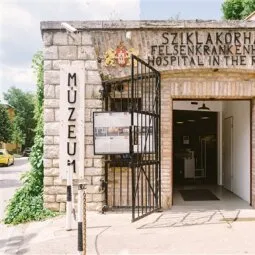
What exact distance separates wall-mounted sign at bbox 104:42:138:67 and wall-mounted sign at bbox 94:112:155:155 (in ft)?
3.90

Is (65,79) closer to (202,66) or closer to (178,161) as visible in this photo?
(202,66)

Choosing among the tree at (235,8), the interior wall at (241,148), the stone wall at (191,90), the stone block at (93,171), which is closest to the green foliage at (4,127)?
the tree at (235,8)

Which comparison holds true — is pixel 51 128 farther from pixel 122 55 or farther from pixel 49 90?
pixel 122 55

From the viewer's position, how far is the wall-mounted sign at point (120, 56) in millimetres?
7832

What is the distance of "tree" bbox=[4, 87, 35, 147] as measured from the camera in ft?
192

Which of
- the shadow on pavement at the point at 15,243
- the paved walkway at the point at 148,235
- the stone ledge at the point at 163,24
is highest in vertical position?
the stone ledge at the point at 163,24

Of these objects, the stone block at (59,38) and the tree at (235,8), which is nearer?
the stone block at (59,38)

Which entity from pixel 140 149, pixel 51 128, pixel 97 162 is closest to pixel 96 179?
pixel 97 162

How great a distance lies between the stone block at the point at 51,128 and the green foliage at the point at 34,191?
0.94 metres

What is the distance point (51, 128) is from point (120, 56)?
2.05 m

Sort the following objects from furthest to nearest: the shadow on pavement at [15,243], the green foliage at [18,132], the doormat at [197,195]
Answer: the green foliage at [18,132] < the doormat at [197,195] < the shadow on pavement at [15,243]

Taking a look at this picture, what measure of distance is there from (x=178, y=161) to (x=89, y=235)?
9.14 metres

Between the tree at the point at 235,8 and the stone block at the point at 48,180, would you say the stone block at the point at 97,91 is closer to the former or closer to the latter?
the stone block at the point at 48,180

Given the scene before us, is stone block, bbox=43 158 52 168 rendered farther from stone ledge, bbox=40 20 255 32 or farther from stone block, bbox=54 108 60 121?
stone ledge, bbox=40 20 255 32
